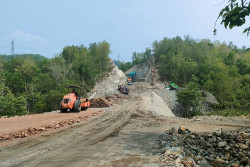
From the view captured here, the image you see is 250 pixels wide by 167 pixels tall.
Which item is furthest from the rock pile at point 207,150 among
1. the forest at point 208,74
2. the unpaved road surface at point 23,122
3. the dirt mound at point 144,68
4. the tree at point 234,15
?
the dirt mound at point 144,68

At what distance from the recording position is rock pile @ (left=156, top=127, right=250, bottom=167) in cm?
484

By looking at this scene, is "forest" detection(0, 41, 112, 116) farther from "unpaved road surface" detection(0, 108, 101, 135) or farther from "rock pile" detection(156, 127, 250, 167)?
"rock pile" detection(156, 127, 250, 167)

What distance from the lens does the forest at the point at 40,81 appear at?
33.4m

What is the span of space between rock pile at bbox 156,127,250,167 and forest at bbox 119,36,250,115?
2716 cm

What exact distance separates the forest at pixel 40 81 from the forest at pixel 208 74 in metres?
26.0

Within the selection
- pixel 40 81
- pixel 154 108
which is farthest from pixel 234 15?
pixel 40 81

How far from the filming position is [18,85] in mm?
43875

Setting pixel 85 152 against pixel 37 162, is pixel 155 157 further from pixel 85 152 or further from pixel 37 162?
pixel 37 162

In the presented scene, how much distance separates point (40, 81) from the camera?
1800 inches

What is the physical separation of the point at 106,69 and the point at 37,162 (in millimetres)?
72065

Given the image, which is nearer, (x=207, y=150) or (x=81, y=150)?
(x=81, y=150)

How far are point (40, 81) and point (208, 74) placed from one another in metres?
44.2

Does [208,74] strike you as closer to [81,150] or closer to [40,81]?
[40,81]

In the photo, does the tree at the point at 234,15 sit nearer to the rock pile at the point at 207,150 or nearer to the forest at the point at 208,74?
the rock pile at the point at 207,150
